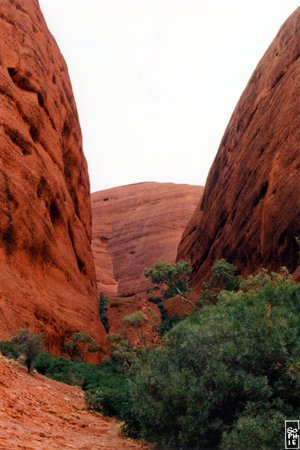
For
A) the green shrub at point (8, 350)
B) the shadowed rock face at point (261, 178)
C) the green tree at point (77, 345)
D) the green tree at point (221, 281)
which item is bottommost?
the green tree at point (77, 345)

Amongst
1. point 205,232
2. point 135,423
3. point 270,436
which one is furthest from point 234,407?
point 205,232

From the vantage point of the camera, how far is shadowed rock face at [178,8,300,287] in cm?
2227

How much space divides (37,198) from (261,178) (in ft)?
34.8

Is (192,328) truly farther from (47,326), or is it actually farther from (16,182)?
(16,182)

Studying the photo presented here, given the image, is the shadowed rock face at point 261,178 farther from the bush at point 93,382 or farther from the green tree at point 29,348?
the green tree at point 29,348

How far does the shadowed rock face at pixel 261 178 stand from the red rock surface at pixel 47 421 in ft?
41.0

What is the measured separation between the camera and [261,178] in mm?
25328

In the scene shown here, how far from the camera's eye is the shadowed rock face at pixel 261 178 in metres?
22.3

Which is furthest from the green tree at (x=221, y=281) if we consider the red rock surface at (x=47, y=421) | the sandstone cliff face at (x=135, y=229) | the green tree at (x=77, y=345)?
the sandstone cliff face at (x=135, y=229)

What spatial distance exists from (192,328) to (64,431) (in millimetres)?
2761

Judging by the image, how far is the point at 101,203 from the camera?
77.6m

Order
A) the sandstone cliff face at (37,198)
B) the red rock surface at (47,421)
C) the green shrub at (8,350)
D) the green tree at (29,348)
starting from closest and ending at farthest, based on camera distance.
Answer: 1. the red rock surface at (47,421)
2. the green tree at (29,348)
3. the green shrub at (8,350)
4. the sandstone cliff face at (37,198)

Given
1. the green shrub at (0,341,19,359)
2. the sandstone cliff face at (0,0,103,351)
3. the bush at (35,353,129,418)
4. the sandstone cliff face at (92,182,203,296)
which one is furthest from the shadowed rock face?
the sandstone cliff face at (92,182,203,296)

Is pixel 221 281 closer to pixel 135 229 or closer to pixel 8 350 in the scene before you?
pixel 8 350
